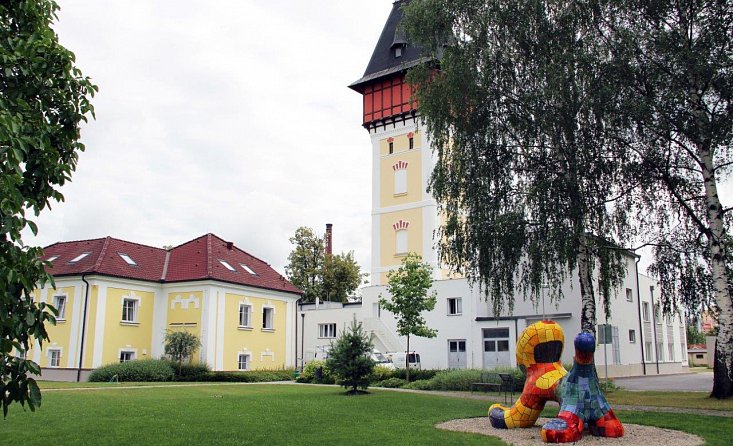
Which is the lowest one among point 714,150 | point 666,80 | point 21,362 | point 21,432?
point 21,432

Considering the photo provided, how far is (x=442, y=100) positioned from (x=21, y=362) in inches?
681

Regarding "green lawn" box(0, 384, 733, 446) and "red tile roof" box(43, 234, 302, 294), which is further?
"red tile roof" box(43, 234, 302, 294)

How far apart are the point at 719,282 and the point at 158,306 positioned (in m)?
27.8

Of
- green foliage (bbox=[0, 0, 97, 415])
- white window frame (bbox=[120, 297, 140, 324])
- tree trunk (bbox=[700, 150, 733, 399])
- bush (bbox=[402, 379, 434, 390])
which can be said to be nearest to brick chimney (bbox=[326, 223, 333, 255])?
white window frame (bbox=[120, 297, 140, 324])

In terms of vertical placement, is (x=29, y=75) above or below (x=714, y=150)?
below

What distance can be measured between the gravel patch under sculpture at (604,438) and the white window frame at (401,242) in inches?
1230

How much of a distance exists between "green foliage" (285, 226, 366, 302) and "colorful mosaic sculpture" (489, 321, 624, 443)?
43325mm

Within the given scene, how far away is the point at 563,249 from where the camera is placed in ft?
57.0

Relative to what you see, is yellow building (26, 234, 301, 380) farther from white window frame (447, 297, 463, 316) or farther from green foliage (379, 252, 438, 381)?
white window frame (447, 297, 463, 316)

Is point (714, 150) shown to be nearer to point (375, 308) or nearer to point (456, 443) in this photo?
point (456, 443)

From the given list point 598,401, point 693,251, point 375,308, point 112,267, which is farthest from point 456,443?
point 375,308

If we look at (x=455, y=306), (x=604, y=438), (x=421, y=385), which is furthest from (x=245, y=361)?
A: (x=604, y=438)

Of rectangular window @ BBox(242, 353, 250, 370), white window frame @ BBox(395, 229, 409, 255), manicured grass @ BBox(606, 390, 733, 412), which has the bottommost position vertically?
manicured grass @ BBox(606, 390, 733, 412)

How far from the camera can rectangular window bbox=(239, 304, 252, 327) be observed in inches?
1396
